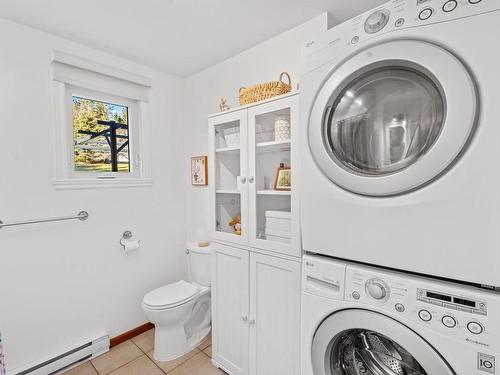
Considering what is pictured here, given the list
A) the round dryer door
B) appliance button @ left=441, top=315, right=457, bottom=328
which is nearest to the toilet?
the round dryer door

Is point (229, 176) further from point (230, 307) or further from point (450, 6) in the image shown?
point (450, 6)

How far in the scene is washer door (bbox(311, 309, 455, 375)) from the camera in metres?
0.77

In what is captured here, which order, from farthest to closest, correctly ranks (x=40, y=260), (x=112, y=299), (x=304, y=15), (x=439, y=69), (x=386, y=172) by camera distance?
(x=112, y=299) < (x=40, y=260) < (x=304, y=15) < (x=386, y=172) < (x=439, y=69)

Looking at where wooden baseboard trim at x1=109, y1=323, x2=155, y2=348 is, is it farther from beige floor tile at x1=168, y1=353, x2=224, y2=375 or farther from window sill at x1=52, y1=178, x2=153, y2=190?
window sill at x1=52, y1=178, x2=153, y2=190

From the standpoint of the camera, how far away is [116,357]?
6.14 ft

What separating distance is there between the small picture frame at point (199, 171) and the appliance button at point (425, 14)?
5.79 ft

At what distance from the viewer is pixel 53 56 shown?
167cm

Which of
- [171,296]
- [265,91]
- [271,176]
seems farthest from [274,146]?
[171,296]

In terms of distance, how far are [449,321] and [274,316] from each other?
855 mm

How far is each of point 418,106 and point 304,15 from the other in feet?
3.68

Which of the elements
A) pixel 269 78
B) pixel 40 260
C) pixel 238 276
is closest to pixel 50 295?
pixel 40 260

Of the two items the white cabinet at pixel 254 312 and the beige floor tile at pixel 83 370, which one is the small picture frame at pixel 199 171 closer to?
the white cabinet at pixel 254 312

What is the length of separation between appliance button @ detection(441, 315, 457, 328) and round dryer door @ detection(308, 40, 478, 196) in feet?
1.27

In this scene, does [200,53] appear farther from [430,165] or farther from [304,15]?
[430,165]
